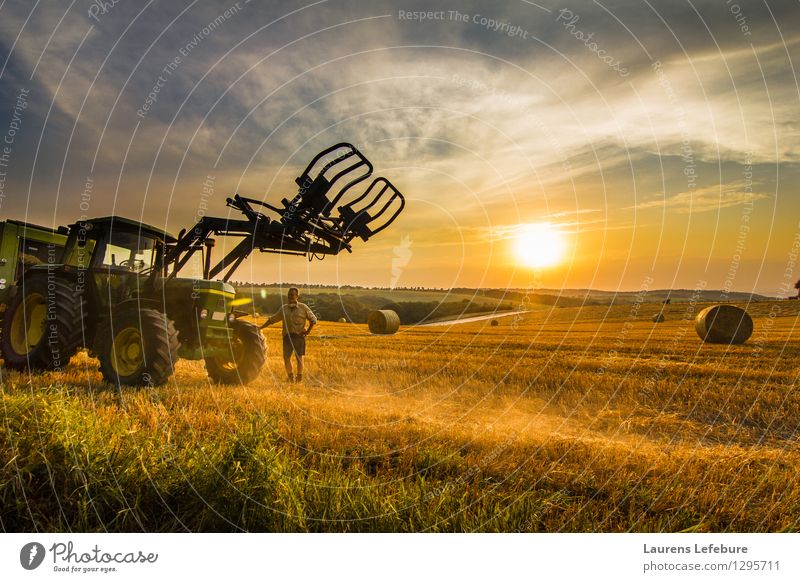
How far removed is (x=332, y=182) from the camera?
6.43m

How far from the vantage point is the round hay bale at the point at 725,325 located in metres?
24.0

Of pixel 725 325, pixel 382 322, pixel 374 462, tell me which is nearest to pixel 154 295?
pixel 374 462

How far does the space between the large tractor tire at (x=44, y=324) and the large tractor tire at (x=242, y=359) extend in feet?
8.62

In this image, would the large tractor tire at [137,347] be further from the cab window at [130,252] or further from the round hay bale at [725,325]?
the round hay bale at [725,325]

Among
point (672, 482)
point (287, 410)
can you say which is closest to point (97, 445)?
point (287, 410)

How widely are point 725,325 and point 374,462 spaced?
26.0 m

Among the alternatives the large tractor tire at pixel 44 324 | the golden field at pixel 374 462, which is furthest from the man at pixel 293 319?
the large tractor tire at pixel 44 324

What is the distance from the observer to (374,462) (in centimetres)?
505

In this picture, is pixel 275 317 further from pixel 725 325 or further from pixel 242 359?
pixel 725 325

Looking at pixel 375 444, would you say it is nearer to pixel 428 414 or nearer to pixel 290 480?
pixel 290 480

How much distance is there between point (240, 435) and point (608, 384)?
10.8 metres
